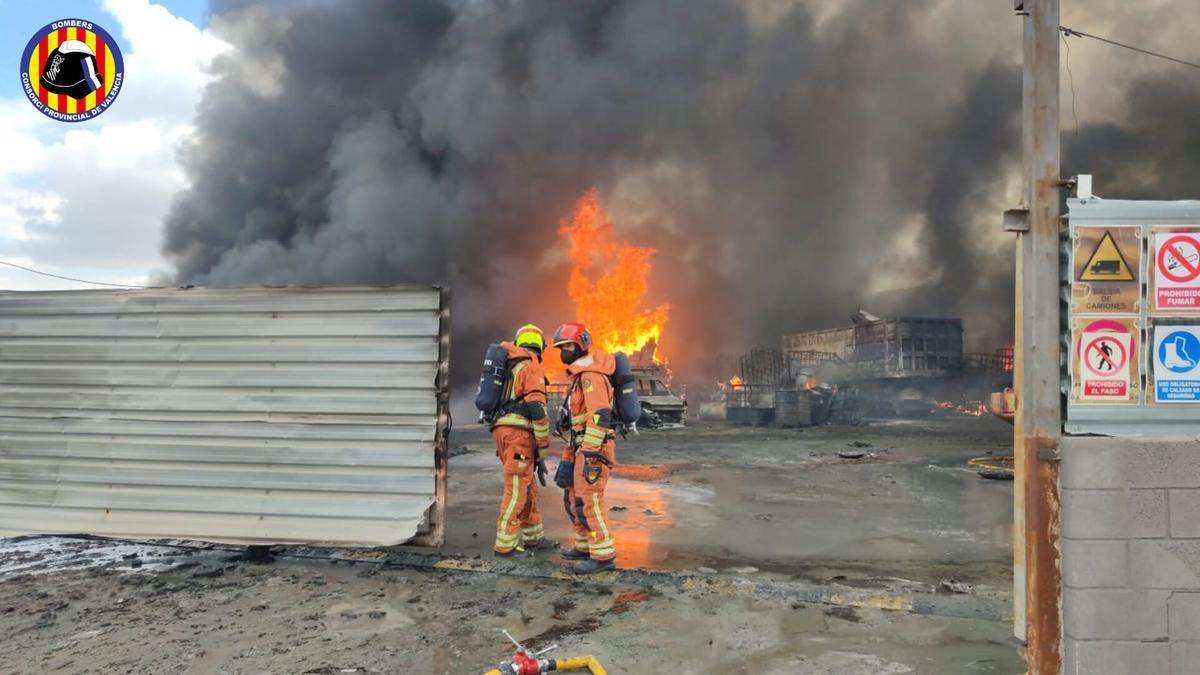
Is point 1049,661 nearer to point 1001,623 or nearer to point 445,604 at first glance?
point 1001,623

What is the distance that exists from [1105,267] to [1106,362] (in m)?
0.36

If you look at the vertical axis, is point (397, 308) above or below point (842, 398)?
above

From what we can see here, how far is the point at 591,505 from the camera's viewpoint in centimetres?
498

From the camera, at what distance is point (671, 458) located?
1248 cm

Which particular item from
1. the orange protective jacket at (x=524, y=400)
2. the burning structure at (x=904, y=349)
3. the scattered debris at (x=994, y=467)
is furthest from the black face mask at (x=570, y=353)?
the burning structure at (x=904, y=349)

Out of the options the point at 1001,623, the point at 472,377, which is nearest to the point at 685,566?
the point at 1001,623

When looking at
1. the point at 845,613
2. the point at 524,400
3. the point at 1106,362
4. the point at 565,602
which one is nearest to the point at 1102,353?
the point at 1106,362

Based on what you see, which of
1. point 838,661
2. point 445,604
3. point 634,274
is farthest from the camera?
point 634,274

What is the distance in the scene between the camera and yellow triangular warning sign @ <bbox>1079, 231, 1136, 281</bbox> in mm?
2697

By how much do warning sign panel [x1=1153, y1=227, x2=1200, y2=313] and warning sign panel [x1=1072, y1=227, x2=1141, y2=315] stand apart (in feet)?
0.24

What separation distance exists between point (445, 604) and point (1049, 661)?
10.1ft

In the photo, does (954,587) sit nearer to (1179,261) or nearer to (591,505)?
(591,505)

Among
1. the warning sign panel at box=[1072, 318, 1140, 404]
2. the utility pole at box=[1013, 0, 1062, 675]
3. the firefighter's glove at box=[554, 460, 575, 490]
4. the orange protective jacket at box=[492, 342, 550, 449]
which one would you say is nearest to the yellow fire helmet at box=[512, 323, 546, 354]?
the orange protective jacket at box=[492, 342, 550, 449]

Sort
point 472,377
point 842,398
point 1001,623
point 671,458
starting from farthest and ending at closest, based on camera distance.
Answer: point 472,377
point 842,398
point 671,458
point 1001,623
